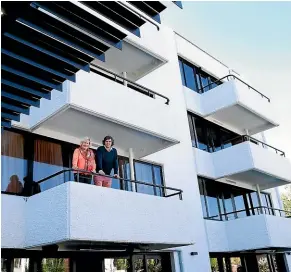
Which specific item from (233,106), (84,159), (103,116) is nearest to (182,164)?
(233,106)

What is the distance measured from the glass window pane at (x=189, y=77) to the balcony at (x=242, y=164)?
3.05 m

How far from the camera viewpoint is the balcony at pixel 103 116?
8250 millimetres

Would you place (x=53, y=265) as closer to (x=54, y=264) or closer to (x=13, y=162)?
(x=54, y=264)

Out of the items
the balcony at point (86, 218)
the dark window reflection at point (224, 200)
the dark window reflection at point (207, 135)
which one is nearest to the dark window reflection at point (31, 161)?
the balcony at point (86, 218)

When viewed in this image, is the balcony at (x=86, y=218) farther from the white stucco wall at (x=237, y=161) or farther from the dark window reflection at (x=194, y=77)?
the dark window reflection at (x=194, y=77)

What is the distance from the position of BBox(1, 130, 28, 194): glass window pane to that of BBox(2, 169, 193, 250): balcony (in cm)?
31

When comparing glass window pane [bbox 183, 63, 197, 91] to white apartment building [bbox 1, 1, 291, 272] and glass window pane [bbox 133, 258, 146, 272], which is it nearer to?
white apartment building [bbox 1, 1, 291, 272]

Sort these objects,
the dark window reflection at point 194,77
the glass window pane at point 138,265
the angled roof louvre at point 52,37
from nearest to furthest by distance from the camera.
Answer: the angled roof louvre at point 52,37
the glass window pane at point 138,265
the dark window reflection at point 194,77

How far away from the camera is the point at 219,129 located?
52.8 feet

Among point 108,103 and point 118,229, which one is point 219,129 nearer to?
point 108,103

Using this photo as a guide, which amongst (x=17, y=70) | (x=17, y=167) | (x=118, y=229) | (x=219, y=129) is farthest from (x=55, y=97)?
(x=219, y=129)

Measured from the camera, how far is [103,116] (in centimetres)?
861

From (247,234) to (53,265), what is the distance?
7.36m

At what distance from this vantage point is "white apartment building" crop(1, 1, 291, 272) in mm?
3936
